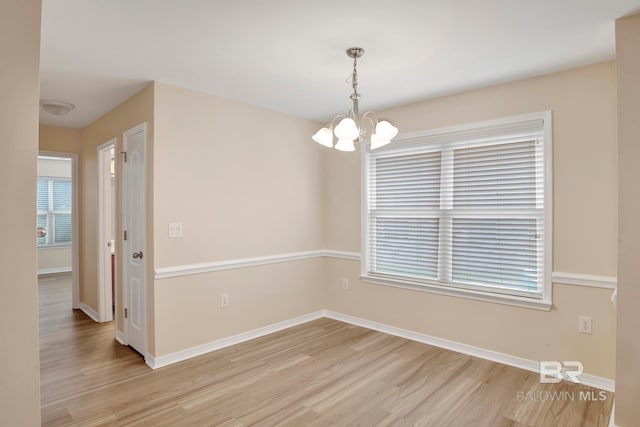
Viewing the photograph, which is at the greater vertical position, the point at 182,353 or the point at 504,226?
the point at 504,226

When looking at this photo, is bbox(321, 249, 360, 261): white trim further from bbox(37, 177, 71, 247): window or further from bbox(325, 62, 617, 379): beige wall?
bbox(37, 177, 71, 247): window

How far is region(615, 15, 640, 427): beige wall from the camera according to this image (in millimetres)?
1994

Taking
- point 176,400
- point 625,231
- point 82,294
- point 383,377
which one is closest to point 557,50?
point 625,231

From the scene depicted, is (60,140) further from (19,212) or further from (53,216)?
(53,216)

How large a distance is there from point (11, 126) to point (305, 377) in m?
2.50

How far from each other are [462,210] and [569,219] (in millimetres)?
859

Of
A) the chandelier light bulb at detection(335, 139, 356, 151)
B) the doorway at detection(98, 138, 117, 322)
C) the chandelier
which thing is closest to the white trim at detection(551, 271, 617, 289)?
the chandelier

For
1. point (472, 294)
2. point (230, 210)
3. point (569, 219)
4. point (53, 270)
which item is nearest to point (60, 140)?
point (230, 210)

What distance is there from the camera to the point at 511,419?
89.7 inches

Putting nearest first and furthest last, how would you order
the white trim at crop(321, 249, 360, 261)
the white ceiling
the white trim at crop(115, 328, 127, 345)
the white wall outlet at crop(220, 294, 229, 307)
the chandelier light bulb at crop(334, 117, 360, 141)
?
the white ceiling
the chandelier light bulb at crop(334, 117, 360, 141)
the white wall outlet at crop(220, 294, 229, 307)
the white trim at crop(115, 328, 127, 345)
the white trim at crop(321, 249, 360, 261)

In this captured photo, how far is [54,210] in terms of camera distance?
783 centimetres

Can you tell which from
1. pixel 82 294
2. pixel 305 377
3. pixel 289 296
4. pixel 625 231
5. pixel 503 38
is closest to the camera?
pixel 625 231

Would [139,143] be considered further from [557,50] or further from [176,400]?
[557,50]

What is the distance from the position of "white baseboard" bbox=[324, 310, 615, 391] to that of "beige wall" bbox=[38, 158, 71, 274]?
6827 mm
